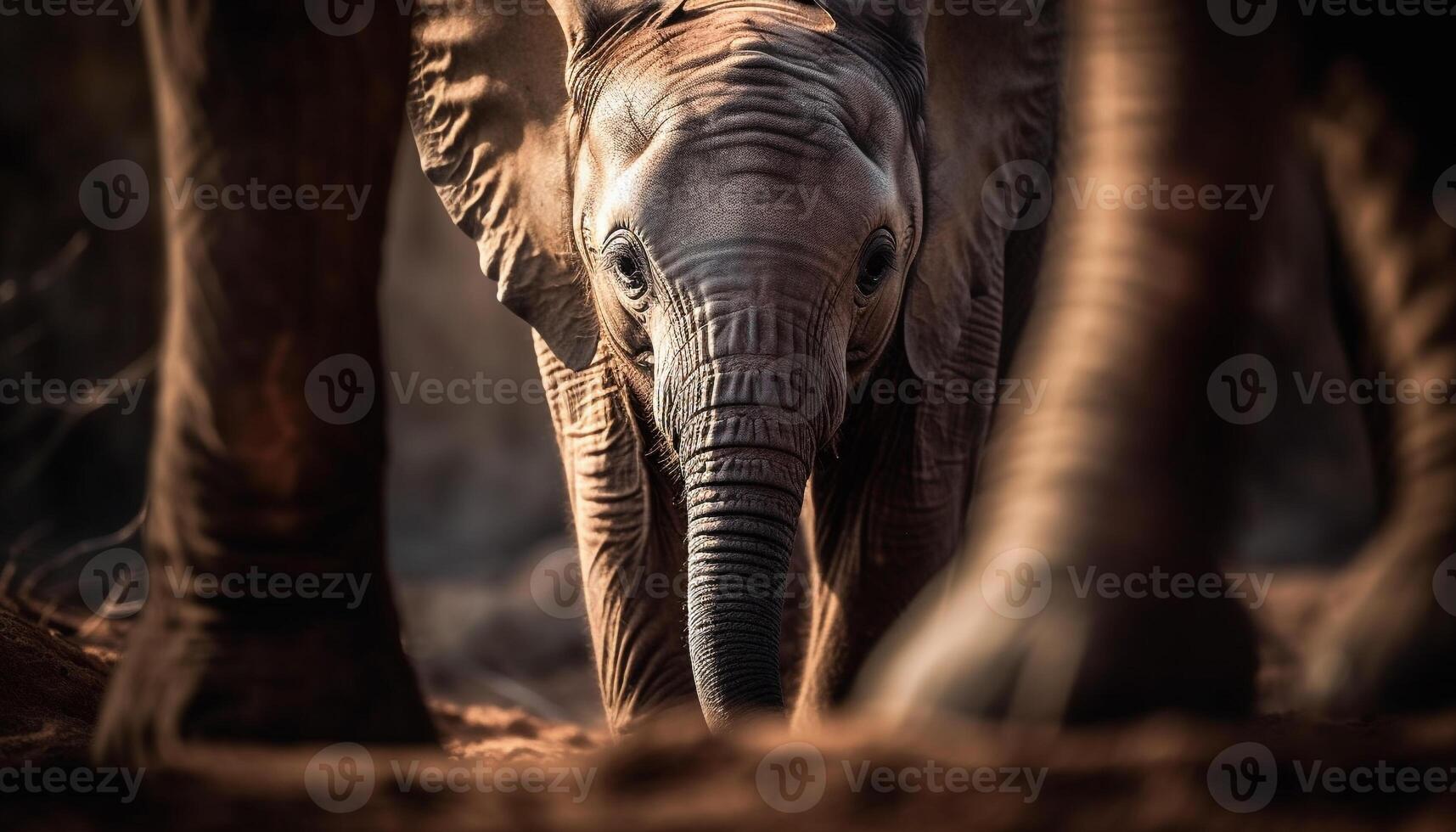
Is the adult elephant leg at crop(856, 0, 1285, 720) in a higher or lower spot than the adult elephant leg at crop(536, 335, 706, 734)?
higher

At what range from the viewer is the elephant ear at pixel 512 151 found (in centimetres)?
399

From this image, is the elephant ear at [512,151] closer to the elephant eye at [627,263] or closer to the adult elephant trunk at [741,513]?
the elephant eye at [627,263]

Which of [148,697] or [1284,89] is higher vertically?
[1284,89]

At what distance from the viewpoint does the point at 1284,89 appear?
171 centimetres

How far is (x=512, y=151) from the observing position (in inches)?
162

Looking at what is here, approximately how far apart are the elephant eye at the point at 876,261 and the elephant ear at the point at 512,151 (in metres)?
Answer: 0.76

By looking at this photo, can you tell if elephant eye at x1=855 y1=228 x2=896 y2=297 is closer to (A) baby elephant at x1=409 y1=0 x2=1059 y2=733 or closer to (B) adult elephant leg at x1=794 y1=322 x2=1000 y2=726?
(A) baby elephant at x1=409 y1=0 x2=1059 y2=733

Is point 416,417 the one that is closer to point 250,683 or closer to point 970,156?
point 970,156

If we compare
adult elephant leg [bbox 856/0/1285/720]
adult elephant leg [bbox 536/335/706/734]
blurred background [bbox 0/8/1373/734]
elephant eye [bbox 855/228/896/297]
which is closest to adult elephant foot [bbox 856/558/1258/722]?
adult elephant leg [bbox 856/0/1285/720]

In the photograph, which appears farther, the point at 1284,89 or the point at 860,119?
the point at 860,119

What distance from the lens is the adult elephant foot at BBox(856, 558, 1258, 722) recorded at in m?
1.80

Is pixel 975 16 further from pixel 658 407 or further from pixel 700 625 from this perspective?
pixel 700 625

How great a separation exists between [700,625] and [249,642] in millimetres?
918

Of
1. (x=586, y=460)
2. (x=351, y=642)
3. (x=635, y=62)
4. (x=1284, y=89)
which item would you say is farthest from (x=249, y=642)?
(x=1284, y=89)
